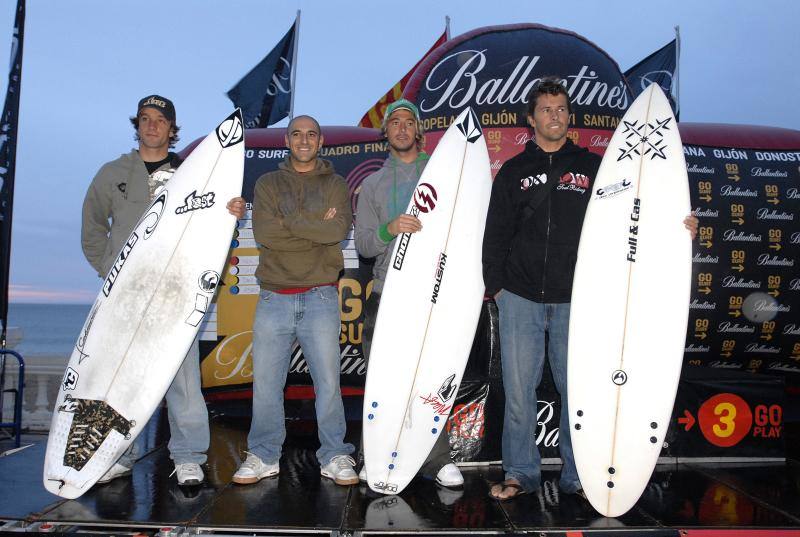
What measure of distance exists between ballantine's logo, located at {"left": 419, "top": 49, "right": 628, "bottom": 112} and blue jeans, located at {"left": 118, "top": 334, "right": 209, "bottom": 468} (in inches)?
95.4

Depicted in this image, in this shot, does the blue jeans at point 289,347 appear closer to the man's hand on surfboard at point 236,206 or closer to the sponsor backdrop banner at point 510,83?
the man's hand on surfboard at point 236,206

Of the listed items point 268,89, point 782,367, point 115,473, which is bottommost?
point 115,473

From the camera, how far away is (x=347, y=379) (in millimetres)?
4203

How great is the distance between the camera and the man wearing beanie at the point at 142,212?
2746 millimetres

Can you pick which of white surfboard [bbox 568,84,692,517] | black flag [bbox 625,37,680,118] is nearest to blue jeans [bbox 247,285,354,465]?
white surfboard [bbox 568,84,692,517]

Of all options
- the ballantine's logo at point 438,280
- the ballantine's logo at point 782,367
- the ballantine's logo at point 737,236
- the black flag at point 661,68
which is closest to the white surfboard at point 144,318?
the ballantine's logo at point 438,280

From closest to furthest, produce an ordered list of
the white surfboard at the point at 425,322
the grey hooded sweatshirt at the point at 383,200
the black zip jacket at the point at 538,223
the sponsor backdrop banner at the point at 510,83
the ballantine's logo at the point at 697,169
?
the black zip jacket at the point at 538,223, the white surfboard at the point at 425,322, the grey hooded sweatshirt at the point at 383,200, the sponsor backdrop banner at the point at 510,83, the ballantine's logo at the point at 697,169

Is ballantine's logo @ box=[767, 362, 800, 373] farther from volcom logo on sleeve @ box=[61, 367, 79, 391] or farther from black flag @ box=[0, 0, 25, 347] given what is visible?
black flag @ box=[0, 0, 25, 347]

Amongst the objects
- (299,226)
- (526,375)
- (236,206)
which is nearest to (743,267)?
(526,375)

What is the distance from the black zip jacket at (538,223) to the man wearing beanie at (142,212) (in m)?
1.31

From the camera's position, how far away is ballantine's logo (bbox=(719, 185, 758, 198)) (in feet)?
14.3

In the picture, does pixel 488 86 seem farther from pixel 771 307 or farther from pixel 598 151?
pixel 771 307

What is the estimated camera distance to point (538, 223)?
2.59 metres

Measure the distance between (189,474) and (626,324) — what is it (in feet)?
7.15
